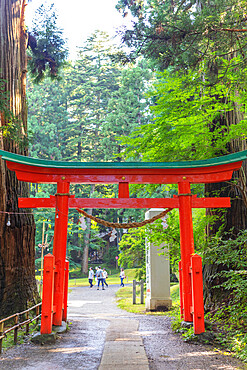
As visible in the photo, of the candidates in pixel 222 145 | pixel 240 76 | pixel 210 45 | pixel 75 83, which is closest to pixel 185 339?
pixel 222 145

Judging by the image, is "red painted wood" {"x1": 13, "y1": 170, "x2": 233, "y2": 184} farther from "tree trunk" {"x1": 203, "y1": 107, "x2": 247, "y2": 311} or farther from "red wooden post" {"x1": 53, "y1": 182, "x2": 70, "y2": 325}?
"tree trunk" {"x1": 203, "y1": 107, "x2": 247, "y2": 311}

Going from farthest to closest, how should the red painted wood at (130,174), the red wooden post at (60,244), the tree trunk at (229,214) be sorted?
the tree trunk at (229,214), the red painted wood at (130,174), the red wooden post at (60,244)

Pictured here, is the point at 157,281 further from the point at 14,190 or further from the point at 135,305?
the point at 14,190

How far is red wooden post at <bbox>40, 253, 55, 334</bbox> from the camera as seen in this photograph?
6809 mm

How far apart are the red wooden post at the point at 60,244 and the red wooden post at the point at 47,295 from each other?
1.59 ft

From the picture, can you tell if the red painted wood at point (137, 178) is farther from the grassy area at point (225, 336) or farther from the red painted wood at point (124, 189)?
the grassy area at point (225, 336)

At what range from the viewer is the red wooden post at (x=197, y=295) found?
22.5ft

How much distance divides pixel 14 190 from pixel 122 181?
3042mm

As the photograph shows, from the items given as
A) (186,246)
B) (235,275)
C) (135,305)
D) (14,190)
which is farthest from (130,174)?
(135,305)

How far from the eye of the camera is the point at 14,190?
920cm

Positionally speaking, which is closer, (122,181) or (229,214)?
(122,181)

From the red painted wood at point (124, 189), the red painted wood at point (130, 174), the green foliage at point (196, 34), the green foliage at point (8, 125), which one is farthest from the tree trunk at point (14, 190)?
the green foliage at point (196, 34)

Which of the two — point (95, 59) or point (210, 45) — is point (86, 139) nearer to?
point (95, 59)

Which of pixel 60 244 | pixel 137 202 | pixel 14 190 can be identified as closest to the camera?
pixel 60 244
